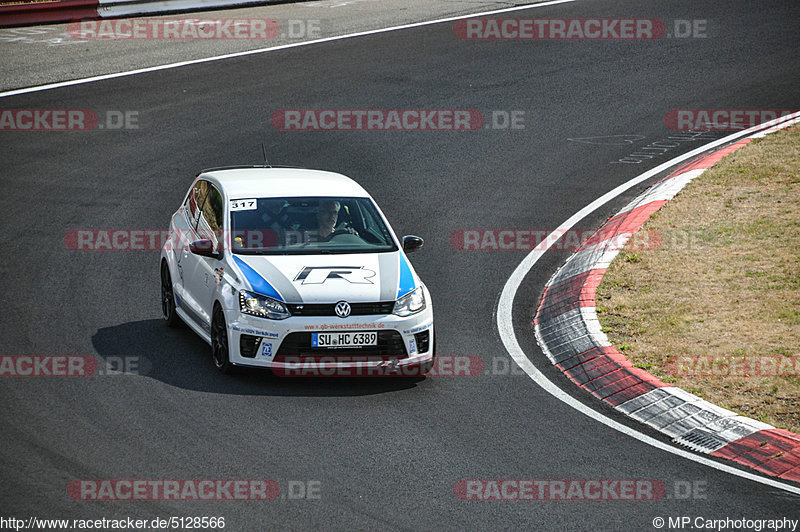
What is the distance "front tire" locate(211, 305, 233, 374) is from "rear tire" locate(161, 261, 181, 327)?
1351mm

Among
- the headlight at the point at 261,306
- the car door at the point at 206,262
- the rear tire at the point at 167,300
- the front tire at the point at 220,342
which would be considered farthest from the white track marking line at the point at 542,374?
the rear tire at the point at 167,300

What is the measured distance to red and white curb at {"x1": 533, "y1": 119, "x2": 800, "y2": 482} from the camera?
796 centimetres

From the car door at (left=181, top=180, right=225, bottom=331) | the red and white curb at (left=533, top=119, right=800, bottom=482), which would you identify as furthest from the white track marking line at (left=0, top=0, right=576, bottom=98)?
the red and white curb at (left=533, top=119, right=800, bottom=482)

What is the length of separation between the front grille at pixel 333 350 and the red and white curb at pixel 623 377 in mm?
1832

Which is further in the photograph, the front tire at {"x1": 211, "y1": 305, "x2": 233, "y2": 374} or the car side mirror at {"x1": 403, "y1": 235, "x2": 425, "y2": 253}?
the car side mirror at {"x1": 403, "y1": 235, "x2": 425, "y2": 253}

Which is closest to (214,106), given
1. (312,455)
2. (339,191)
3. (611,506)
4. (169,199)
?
(169,199)

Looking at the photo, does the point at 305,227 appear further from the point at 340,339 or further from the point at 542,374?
the point at 542,374

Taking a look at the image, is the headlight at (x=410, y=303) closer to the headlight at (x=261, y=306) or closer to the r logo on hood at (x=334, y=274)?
the r logo on hood at (x=334, y=274)

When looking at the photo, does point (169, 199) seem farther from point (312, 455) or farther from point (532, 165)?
point (312, 455)

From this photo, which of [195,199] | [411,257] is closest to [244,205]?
[195,199]

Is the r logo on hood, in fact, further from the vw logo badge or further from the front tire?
the front tire

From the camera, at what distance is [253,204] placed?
404 inches

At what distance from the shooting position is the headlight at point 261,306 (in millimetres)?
9047

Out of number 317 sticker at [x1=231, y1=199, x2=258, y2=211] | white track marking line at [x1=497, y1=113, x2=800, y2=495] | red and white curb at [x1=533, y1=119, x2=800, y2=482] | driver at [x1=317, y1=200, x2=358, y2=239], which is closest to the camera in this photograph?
white track marking line at [x1=497, y1=113, x2=800, y2=495]
